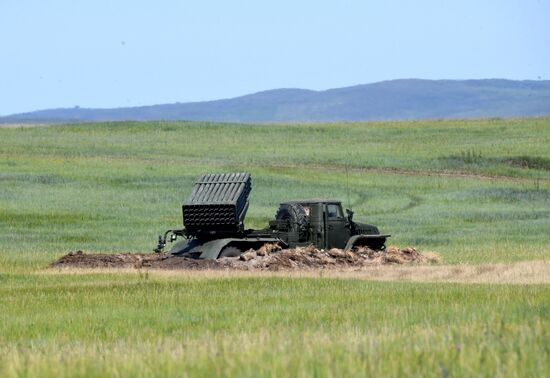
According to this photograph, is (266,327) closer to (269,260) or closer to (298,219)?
(269,260)

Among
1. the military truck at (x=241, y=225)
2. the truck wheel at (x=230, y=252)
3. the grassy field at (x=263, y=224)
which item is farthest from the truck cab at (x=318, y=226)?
the grassy field at (x=263, y=224)

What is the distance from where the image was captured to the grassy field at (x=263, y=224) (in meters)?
11.6

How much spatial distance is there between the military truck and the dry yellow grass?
378 cm

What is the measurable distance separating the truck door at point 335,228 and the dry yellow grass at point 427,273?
4.02 m

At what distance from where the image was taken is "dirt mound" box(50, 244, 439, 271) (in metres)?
33.6

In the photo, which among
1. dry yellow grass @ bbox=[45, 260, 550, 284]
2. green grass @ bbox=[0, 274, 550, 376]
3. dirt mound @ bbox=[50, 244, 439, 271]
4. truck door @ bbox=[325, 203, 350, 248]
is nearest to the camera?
green grass @ bbox=[0, 274, 550, 376]

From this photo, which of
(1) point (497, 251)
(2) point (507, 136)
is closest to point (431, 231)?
(1) point (497, 251)

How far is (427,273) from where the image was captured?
101ft

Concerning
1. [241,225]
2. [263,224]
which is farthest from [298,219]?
[263,224]

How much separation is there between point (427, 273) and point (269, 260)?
4.94 meters

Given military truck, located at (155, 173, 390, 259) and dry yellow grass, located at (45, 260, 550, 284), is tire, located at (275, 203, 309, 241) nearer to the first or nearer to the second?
military truck, located at (155, 173, 390, 259)

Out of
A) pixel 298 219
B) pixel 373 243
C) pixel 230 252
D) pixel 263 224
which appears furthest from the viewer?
pixel 263 224

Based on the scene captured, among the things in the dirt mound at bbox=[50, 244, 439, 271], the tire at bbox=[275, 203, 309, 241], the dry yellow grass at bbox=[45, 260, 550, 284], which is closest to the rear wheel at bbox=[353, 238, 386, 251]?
the dirt mound at bbox=[50, 244, 439, 271]

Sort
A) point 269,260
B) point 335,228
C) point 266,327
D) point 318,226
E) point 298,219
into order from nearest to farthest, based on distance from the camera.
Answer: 1. point 266,327
2. point 269,260
3. point 298,219
4. point 318,226
5. point 335,228
